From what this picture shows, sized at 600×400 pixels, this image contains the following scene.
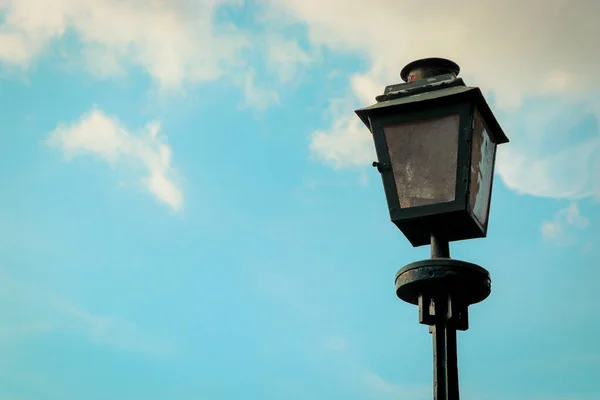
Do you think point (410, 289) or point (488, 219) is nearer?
point (410, 289)

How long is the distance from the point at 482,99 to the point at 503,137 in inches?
20.4

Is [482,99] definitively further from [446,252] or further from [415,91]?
[446,252]

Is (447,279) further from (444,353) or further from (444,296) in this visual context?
(444,353)

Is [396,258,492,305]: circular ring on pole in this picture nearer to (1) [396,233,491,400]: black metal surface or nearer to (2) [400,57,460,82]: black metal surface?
(1) [396,233,491,400]: black metal surface

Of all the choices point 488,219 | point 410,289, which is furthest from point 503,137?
point 410,289

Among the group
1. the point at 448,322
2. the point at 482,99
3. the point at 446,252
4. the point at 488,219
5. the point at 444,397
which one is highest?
the point at 482,99

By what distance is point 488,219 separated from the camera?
4809 millimetres

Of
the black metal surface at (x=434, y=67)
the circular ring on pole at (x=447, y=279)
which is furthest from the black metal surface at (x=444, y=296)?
the black metal surface at (x=434, y=67)

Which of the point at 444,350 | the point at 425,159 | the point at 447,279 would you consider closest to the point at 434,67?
the point at 425,159

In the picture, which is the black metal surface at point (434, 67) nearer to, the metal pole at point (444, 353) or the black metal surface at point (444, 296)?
the black metal surface at point (444, 296)

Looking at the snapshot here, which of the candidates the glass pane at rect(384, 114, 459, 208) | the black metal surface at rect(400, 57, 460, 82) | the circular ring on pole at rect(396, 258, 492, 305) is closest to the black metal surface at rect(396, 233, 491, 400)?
the circular ring on pole at rect(396, 258, 492, 305)

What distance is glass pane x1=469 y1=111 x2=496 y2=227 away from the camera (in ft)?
14.7

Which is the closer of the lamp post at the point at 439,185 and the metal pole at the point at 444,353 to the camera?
the metal pole at the point at 444,353

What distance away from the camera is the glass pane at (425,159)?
4.43m
